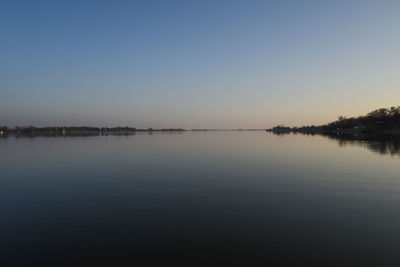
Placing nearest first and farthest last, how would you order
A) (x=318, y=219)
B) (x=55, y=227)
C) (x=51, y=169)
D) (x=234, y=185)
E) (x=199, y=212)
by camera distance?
1. (x=55, y=227)
2. (x=318, y=219)
3. (x=199, y=212)
4. (x=234, y=185)
5. (x=51, y=169)

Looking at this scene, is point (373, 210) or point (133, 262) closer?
point (133, 262)

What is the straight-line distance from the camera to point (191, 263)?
1104 centimetres

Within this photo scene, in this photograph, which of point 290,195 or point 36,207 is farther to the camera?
point 290,195

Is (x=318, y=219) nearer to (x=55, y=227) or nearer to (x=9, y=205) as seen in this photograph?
(x=55, y=227)

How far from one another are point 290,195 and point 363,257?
11.2m

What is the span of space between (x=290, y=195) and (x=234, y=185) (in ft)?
19.9

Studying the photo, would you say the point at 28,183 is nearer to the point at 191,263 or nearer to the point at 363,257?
the point at 191,263

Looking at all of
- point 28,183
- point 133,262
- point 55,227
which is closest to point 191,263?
point 133,262

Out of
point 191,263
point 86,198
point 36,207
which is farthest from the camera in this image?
point 86,198

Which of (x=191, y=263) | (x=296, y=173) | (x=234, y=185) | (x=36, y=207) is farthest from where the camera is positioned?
(x=296, y=173)

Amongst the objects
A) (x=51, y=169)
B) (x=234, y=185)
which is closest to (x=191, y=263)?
(x=234, y=185)

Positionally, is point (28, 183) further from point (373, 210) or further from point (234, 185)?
point (373, 210)

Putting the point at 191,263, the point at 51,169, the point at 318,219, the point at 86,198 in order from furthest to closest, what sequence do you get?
the point at 51,169 → the point at 86,198 → the point at 318,219 → the point at 191,263

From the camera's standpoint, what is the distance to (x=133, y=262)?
1112cm
